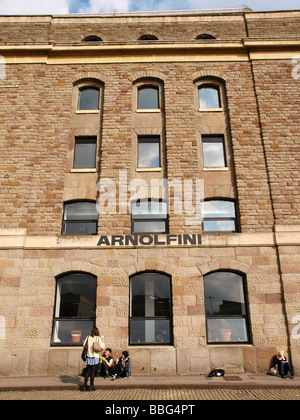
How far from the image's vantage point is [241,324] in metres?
11.5

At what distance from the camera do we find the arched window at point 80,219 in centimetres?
1284

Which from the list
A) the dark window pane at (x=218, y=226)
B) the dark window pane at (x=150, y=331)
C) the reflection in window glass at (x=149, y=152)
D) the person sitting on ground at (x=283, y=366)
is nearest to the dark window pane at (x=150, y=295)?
the dark window pane at (x=150, y=331)

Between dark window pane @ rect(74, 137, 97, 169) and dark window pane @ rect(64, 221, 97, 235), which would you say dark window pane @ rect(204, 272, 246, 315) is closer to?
dark window pane @ rect(64, 221, 97, 235)

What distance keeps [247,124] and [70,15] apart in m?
11.7

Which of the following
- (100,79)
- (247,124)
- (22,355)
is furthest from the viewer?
(100,79)

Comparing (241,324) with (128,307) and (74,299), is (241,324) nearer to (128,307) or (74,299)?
(128,307)

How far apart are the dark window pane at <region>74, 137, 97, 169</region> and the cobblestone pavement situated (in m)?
8.79

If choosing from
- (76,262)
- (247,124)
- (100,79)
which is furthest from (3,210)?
(247,124)

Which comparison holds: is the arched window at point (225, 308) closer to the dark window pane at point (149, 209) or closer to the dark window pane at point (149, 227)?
the dark window pane at point (149, 227)

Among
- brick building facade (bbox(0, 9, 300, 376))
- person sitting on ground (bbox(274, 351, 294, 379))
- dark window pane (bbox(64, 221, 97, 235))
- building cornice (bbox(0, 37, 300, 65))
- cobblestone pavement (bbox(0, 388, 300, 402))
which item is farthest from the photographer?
building cornice (bbox(0, 37, 300, 65))

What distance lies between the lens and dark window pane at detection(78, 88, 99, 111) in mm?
15109

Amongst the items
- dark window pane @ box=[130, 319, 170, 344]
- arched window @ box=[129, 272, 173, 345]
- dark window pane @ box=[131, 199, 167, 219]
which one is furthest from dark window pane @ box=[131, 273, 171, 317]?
dark window pane @ box=[131, 199, 167, 219]

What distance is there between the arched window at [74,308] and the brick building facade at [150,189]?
2.1 inches

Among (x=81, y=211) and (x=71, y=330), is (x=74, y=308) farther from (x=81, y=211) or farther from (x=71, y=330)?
(x=81, y=211)
